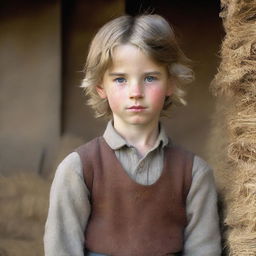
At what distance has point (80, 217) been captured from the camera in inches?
69.1

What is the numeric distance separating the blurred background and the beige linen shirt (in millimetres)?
1373

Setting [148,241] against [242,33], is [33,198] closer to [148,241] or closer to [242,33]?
[148,241]

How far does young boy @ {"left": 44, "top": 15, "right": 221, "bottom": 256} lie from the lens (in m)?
1.73

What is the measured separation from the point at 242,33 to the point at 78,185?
1.84ft

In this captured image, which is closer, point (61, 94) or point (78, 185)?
point (78, 185)

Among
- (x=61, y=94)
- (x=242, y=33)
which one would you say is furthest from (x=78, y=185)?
(x=61, y=94)

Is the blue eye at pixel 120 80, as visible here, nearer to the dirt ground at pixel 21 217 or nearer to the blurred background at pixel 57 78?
the dirt ground at pixel 21 217

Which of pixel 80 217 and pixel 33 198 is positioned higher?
pixel 80 217

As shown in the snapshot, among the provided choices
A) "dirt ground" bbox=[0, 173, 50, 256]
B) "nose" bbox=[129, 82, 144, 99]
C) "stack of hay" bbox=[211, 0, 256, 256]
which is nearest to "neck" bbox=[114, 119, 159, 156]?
"nose" bbox=[129, 82, 144, 99]

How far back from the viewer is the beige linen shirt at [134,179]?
5.69 ft

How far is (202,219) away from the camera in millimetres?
1778

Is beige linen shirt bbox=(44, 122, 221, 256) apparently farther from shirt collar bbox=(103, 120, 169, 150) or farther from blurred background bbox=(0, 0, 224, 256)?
blurred background bbox=(0, 0, 224, 256)

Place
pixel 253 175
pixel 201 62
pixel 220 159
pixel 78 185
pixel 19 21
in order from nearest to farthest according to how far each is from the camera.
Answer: pixel 253 175, pixel 78 185, pixel 220 159, pixel 19 21, pixel 201 62

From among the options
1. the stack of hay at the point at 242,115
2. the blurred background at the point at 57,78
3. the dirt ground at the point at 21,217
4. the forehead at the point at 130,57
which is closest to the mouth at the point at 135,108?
the forehead at the point at 130,57
